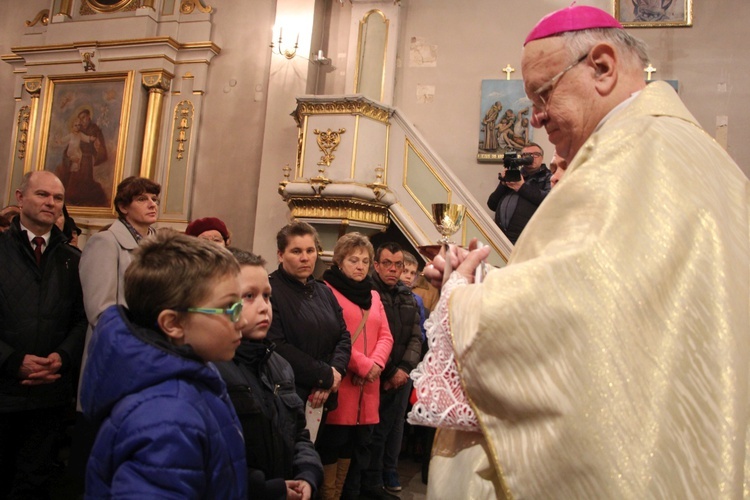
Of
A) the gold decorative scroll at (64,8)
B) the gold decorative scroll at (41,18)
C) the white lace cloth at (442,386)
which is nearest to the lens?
the white lace cloth at (442,386)

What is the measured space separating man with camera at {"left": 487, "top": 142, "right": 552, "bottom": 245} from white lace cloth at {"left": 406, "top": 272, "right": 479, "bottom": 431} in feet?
14.6

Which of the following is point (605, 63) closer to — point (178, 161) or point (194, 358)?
point (194, 358)

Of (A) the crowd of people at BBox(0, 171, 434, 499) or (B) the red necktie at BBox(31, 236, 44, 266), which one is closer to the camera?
(A) the crowd of people at BBox(0, 171, 434, 499)

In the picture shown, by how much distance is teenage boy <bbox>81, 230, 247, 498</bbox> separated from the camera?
4.79ft

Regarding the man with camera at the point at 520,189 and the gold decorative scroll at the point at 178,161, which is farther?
the gold decorative scroll at the point at 178,161

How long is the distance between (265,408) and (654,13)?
26.1 feet

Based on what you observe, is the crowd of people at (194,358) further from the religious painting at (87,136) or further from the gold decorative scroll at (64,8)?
the gold decorative scroll at (64,8)

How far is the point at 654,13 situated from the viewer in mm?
8188

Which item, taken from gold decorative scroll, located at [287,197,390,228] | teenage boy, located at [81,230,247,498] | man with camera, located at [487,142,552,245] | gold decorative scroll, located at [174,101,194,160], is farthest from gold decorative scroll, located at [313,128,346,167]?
teenage boy, located at [81,230,247,498]

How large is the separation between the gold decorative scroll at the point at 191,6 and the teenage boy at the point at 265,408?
24.8 ft

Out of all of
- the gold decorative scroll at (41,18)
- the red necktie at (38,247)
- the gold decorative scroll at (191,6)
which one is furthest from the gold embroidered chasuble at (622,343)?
the gold decorative scroll at (41,18)

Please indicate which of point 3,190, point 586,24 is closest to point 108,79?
point 3,190

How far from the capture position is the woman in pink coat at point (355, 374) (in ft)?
12.2

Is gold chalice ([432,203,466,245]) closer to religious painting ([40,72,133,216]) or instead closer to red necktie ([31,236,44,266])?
red necktie ([31,236,44,266])
